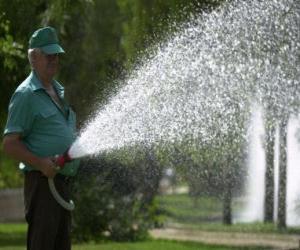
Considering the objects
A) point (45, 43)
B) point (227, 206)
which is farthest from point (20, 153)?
point (227, 206)

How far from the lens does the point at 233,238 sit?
1402 centimetres

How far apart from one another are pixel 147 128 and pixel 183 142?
2.22 meters

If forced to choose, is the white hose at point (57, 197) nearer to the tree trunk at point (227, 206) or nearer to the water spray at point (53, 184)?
the water spray at point (53, 184)

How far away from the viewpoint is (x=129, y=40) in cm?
1294

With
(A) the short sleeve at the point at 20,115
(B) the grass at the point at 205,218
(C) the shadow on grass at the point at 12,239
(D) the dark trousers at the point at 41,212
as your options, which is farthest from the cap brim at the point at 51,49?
(B) the grass at the point at 205,218

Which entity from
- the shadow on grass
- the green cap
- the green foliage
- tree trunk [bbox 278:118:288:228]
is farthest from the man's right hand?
the shadow on grass

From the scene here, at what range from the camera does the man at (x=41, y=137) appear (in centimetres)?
531

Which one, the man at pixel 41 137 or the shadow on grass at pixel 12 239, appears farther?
the shadow on grass at pixel 12 239

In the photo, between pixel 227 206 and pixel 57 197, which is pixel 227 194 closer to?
pixel 227 206

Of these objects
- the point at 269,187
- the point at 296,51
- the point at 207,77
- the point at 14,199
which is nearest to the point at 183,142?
the point at 207,77

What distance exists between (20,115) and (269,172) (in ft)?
30.2

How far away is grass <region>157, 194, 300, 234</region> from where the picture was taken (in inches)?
587

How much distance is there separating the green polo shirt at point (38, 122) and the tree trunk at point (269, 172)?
6.65 metres

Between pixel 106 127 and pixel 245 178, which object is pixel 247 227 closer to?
pixel 245 178
